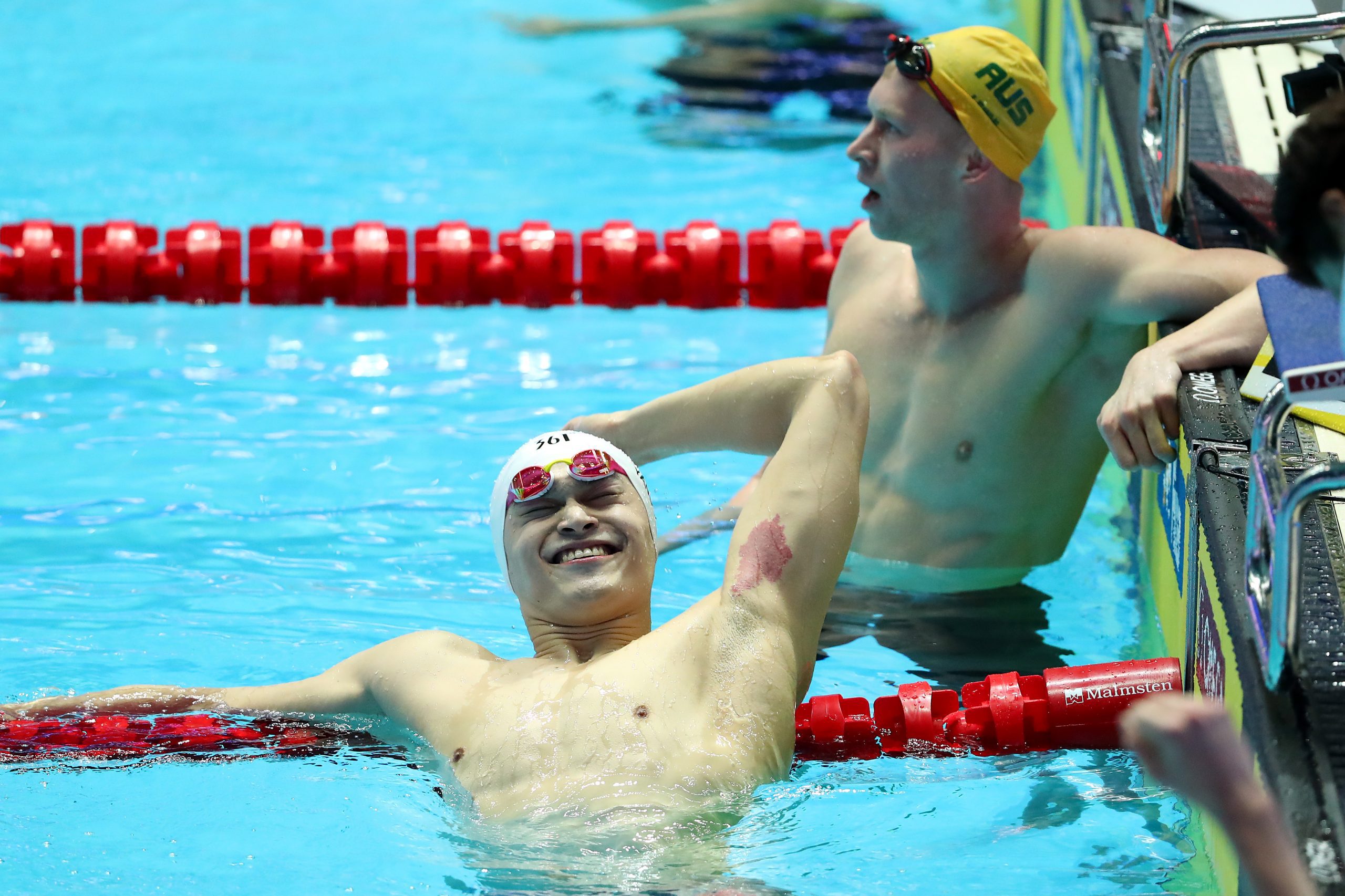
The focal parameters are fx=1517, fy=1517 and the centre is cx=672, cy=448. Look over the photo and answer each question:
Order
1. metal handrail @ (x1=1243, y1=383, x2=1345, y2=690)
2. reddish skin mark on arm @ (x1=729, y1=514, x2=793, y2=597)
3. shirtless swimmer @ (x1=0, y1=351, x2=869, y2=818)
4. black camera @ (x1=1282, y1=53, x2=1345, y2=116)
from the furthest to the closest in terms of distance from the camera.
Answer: black camera @ (x1=1282, y1=53, x2=1345, y2=116), reddish skin mark on arm @ (x1=729, y1=514, x2=793, y2=597), shirtless swimmer @ (x1=0, y1=351, x2=869, y2=818), metal handrail @ (x1=1243, y1=383, x2=1345, y2=690)

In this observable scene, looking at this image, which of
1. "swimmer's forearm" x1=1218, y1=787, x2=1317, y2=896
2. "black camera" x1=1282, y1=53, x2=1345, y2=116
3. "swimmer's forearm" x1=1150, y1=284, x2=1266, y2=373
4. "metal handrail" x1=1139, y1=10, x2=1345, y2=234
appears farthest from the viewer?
"black camera" x1=1282, y1=53, x2=1345, y2=116

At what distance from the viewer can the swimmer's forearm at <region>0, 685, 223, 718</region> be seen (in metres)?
3.09

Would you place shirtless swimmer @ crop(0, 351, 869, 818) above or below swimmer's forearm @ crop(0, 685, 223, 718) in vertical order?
above

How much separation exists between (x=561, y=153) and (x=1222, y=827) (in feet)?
25.1

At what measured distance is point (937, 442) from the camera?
3701 mm

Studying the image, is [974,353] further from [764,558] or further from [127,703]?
[127,703]

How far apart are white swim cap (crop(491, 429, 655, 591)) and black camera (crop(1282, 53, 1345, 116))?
1765 mm

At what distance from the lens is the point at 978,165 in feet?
12.1

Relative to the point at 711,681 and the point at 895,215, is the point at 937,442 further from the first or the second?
the point at 711,681

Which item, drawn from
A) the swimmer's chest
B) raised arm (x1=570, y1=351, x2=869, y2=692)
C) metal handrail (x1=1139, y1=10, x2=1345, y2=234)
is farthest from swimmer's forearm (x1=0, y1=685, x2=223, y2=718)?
metal handrail (x1=1139, y1=10, x2=1345, y2=234)

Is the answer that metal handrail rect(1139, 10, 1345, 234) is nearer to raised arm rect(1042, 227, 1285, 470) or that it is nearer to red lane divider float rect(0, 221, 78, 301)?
raised arm rect(1042, 227, 1285, 470)

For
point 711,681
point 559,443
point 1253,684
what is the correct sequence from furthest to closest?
1. point 559,443
2. point 711,681
3. point 1253,684

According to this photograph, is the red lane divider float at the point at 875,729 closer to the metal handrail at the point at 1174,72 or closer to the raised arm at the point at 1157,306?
the raised arm at the point at 1157,306

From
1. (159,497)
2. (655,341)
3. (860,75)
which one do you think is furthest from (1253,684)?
(860,75)
